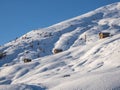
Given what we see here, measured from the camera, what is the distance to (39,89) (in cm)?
2461

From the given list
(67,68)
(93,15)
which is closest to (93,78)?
(67,68)

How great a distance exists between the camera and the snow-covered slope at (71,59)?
24.8m

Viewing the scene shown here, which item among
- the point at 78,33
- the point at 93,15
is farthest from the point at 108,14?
the point at 78,33

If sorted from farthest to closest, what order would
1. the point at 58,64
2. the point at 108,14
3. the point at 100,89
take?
the point at 108,14, the point at 58,64, the point at 100,89

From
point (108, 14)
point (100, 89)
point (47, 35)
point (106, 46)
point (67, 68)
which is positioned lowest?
point (100, 89)

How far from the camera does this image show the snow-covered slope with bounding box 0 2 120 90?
81.5 ft

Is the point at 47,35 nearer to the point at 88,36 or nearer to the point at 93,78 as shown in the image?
the point at 88,36

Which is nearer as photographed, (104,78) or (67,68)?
(104,78)

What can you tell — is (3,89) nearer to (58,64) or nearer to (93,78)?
(93,78)

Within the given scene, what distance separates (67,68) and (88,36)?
4709 centimetres

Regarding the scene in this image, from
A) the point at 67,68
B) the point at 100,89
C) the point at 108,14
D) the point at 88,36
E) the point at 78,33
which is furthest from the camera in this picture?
the point at 108,14

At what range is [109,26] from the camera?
340ft

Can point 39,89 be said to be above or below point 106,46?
below

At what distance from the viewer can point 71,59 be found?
52.6 metres
